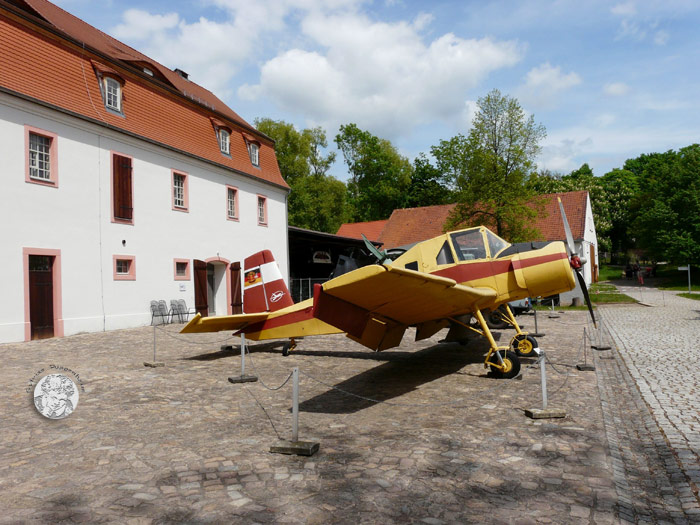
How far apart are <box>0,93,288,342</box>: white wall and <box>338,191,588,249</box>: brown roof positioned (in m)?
23.6

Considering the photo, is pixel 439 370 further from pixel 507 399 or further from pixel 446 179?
pixel 446 179

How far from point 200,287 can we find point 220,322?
11.0 meters

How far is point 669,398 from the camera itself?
670 cm

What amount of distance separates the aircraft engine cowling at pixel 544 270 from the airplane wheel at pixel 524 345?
1.49 meters

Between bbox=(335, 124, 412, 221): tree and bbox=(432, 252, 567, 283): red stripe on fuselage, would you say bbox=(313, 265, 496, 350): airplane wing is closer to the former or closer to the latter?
bbox=(432, 252, 567, 283): red stripe on fuselage

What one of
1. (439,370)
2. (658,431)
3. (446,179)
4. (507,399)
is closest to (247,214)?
(446,179)

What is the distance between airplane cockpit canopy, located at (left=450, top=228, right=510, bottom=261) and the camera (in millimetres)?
8891

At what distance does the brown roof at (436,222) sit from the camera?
126 feet

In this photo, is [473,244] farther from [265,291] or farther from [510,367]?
[265,291]

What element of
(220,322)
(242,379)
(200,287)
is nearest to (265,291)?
(220,322)

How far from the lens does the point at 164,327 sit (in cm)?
1706

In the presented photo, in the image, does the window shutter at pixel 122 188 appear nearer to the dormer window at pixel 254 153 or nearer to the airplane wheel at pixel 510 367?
the dormer window at pixel 254 153

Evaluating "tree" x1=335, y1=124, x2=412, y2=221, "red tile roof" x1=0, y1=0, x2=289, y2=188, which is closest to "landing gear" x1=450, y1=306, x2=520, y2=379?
"red tile roof" x1=0, y1=0, x2=289, y2=188
